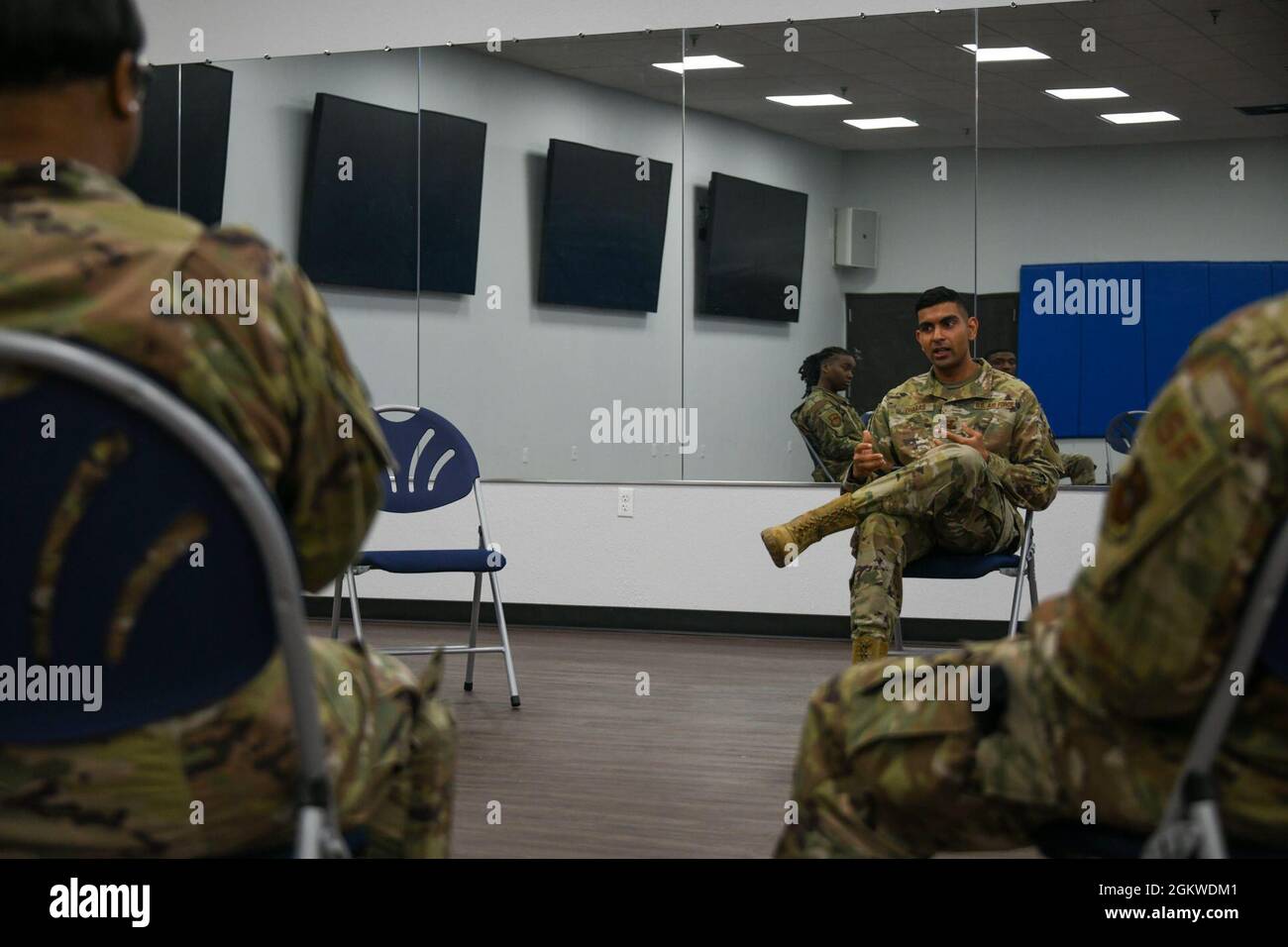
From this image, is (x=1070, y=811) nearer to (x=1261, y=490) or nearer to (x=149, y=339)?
(x=1261, y=490)

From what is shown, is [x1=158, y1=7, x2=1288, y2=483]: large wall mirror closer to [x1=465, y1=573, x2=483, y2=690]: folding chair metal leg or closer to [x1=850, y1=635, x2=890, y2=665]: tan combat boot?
[x1=465, y1=573, x2=483, y2=690]: folding chair metal leg

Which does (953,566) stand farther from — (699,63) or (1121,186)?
(699,63)

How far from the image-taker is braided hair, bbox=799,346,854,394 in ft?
20.6

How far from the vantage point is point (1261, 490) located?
1056mm

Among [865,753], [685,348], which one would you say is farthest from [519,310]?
[865,753]

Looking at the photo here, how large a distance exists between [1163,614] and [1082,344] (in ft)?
17.0

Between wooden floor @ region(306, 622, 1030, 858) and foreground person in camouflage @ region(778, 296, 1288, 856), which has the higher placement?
foreground person in camouflage @ region(778, 296, 1288, 856)

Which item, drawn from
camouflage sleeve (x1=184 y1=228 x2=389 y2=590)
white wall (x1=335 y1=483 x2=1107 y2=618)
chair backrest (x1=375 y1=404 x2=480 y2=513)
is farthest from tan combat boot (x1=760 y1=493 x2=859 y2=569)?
camouflage sleeve (x1=184 y1=228 x2=389 y2=590)

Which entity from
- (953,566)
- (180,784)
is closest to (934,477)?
(953,566)

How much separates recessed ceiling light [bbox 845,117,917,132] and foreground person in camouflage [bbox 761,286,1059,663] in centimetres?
175

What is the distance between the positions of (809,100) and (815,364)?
A: 118 cm

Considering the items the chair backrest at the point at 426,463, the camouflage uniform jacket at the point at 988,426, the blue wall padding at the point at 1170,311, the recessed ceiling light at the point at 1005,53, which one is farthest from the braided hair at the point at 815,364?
the chair backrest at the point at 426,463

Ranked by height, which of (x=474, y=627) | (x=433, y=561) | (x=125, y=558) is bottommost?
(x=474, y=627)

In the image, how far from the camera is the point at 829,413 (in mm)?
6273
